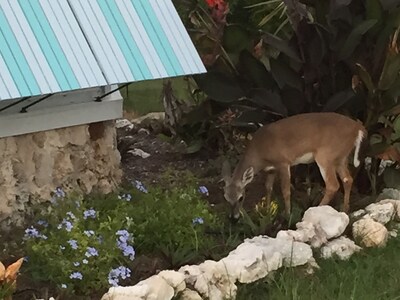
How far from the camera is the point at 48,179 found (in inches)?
259

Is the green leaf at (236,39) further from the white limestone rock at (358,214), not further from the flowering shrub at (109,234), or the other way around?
the white limestone rock at (358,214)

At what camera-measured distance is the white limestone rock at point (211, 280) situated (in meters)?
5.43

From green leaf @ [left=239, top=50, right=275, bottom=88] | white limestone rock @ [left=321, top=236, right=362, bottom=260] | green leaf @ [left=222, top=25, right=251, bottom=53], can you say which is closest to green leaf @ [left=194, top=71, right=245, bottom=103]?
green leaf @ [left=239, top=50, right=275, bottom=88]

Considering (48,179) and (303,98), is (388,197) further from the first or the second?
(48,179)

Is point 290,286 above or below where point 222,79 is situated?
below

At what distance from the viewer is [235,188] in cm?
673

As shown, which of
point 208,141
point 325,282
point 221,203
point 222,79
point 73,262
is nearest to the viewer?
point 73,262

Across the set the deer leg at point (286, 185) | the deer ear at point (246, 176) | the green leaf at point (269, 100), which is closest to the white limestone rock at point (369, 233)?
the deer leg at point (286, 185)

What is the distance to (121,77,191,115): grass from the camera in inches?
539

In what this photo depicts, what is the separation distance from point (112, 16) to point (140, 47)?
309 millimetres

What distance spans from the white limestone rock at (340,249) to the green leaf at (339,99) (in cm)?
148

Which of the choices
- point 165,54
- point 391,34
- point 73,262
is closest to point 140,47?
point 165,54

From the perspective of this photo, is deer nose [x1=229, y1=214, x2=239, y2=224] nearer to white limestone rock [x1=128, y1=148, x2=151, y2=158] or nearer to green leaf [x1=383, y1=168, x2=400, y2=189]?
green leaf [x1=383, y1=168, x2=400, y2=189]

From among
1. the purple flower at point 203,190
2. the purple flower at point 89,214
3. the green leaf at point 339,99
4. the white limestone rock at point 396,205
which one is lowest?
the white limestone rock at point 396,205
